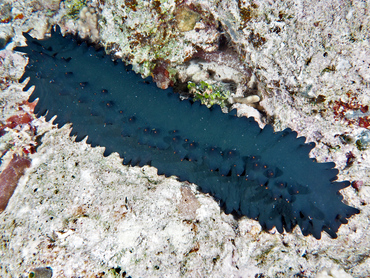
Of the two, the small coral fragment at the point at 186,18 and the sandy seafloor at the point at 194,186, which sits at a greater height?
the small coral fragment at the point at 186,18

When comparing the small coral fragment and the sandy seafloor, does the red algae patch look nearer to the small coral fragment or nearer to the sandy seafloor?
the sandy seafloor

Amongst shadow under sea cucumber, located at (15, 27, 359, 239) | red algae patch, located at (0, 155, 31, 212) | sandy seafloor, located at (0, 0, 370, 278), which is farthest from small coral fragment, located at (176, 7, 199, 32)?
red algae patch, located at (0, 155, 31, 212)

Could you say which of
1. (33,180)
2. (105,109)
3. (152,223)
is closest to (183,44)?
(105,109)

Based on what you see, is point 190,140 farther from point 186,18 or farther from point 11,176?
point 11,176

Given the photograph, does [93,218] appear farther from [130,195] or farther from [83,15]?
[83,15]

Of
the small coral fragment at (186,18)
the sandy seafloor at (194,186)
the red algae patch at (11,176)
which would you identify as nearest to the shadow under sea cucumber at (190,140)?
the sandy seafloor at (194,186)

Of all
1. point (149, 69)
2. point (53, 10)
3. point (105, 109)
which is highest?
point (53, 10)

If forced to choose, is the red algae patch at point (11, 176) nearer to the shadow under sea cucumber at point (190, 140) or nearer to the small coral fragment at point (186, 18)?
the shadow under sea cucumber at point (190, 140)
